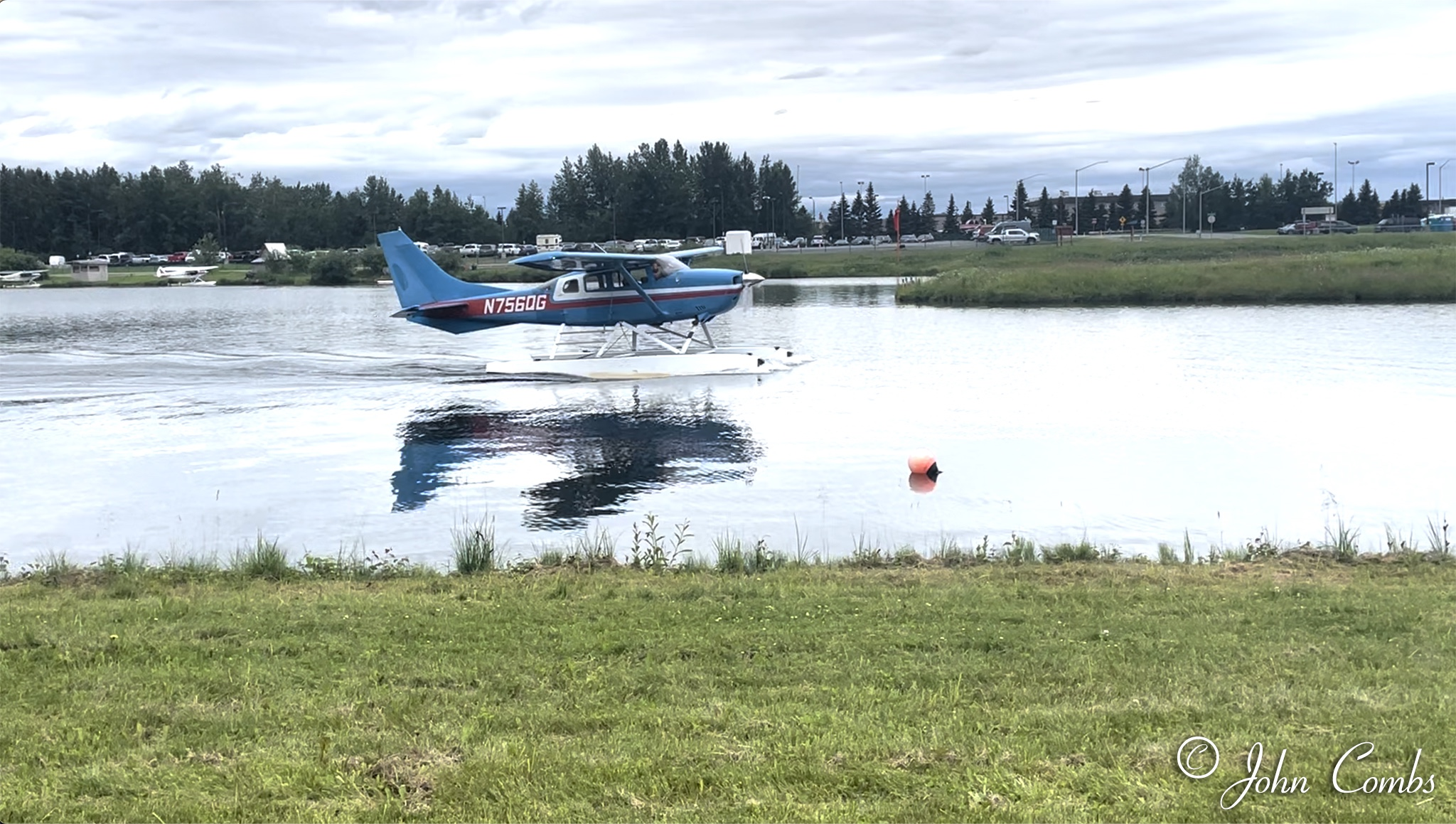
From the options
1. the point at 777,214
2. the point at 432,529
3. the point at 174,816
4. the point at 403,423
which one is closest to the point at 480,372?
the point at 403,423

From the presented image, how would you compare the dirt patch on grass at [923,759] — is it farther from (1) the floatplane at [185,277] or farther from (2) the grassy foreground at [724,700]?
(1) the floatplane at [185,277]

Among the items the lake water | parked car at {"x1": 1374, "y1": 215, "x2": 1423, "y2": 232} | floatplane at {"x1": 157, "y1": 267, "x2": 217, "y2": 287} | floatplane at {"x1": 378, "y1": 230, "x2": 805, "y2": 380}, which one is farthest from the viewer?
floatplane at {"x1": 157, "y1": 267, "x2": 217, "y2": 287}

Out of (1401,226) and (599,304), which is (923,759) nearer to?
(599,304)

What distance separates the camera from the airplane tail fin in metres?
27.6

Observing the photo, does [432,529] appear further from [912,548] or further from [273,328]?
[273,328]

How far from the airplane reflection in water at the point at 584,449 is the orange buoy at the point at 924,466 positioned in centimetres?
204

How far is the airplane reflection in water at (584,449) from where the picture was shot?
14484mm

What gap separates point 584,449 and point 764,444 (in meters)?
2.61

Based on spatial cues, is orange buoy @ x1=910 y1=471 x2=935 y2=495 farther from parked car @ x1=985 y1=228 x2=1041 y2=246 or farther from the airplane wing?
parked car @ x1=985 y1=228 x2=1041 y2=246

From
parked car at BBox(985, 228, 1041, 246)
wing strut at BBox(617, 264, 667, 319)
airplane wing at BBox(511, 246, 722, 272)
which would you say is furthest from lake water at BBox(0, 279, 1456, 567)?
parked car at BBox(985, 228, 1041, 246)

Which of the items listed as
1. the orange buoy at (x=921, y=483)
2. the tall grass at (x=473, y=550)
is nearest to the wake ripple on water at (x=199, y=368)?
the orange buoy at (x=921, y=483)

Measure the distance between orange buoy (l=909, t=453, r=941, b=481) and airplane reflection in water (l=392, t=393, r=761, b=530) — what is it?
6.69 ft

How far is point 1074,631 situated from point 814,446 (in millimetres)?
10521

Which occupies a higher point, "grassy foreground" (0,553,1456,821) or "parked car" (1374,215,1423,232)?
"parked car" (1374,215,1423,232)
